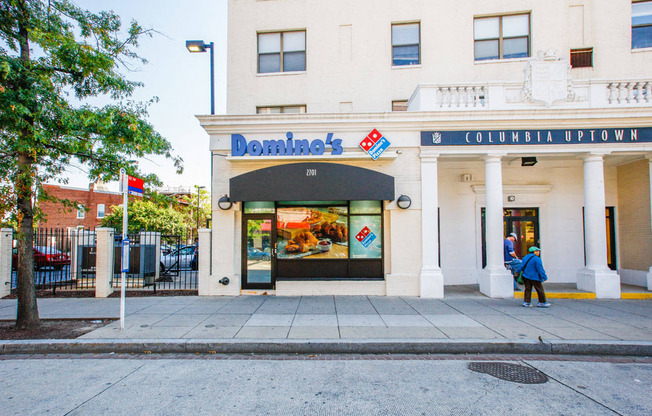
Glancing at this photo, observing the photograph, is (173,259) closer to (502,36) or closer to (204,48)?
(204,48)

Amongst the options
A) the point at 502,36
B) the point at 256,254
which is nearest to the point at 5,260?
the point at 256,254

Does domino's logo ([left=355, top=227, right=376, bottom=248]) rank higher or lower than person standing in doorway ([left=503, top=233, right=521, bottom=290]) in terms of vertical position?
higher

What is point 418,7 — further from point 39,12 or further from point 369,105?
point 39,12

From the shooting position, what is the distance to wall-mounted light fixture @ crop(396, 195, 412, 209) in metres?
10.0

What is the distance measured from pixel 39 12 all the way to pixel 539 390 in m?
11.7

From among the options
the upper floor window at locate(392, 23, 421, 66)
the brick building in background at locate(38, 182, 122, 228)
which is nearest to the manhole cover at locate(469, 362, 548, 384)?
the upper floor window at locate(392, 23, 421, 66)

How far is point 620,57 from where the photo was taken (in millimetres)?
11305

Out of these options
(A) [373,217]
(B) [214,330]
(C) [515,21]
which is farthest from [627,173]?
(B) [214,330]

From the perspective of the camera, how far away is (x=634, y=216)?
11.3 metres

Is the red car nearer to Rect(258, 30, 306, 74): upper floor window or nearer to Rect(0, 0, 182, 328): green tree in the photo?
Rect(0, 0, 182, 328): green tree

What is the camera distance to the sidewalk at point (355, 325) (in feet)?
Result: 19.6

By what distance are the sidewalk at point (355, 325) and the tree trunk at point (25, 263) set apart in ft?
3.13

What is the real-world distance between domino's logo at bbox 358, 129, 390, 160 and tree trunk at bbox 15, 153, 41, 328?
8.10 metres

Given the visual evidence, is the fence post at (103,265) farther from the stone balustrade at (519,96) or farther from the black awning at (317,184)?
the stone balustrade at (519,96)
